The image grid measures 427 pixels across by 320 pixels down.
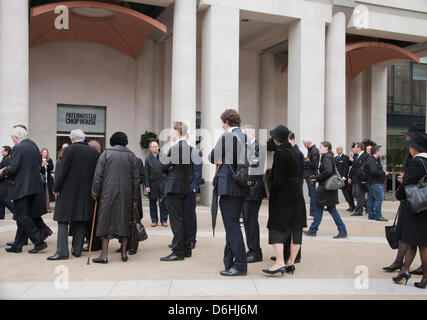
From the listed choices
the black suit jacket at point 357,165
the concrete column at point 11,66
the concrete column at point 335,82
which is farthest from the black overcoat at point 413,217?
the concrete column at point 335,82

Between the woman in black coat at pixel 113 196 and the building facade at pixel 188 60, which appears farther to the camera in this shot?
the building facade at pixel 188 60

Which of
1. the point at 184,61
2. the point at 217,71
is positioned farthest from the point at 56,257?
the point at 217,71

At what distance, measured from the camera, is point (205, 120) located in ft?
45.7

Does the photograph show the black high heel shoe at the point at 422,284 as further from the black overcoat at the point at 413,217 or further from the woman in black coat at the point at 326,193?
the woman in black coat at the point at 326,193

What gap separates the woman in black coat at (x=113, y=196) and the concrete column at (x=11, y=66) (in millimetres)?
6857

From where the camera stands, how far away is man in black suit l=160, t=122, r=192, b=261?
6.23 metres

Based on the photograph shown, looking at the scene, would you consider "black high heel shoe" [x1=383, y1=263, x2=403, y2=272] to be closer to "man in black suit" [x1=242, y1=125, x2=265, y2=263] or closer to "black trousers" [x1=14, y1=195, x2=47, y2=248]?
"man in black suit" [x1=242, y1=125, x2=265, y2=263]

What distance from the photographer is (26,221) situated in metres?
6.69

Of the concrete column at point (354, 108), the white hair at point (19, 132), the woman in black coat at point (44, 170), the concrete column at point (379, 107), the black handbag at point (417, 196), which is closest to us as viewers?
the black handbag at point (417, 196)

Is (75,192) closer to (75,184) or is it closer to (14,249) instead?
(75,184)

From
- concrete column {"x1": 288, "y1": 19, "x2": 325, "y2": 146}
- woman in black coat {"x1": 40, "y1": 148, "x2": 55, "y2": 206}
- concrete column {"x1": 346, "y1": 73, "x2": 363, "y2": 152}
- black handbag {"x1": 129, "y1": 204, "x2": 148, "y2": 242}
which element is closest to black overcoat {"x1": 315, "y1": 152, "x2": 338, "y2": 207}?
black handbag {"x1": 129, "y1": 204, "x2": 148, "y2": 242}

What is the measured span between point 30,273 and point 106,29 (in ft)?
41.4

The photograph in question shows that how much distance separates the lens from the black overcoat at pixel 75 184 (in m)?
6.31

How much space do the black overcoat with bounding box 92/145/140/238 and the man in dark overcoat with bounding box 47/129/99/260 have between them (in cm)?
36
